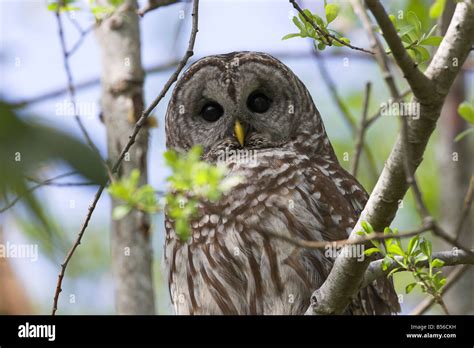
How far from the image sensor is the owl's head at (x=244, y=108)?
14.3 ft

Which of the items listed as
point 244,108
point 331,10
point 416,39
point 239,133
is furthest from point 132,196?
point 244,108

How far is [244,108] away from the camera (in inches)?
173

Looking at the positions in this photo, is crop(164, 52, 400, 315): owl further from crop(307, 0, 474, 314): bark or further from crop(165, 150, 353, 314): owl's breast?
crop(307, 0, 474, 314): bark

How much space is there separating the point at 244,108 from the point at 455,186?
2746 mm

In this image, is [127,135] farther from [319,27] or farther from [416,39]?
[416,39]

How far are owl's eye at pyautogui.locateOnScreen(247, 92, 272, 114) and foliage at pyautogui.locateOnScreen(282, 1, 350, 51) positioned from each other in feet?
5.18

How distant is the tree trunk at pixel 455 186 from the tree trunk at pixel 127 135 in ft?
8.88

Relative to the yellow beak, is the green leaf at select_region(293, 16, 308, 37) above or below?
above

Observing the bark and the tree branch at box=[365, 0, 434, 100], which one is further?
the bark

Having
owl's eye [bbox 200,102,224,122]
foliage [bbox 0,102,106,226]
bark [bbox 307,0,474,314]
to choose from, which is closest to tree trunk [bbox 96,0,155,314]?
owl's eye [bbox 200,102,224,122]

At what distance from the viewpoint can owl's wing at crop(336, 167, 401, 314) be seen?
12.2ft

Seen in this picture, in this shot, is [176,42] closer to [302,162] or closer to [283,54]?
[283,54]

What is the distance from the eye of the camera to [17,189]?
1074mm
